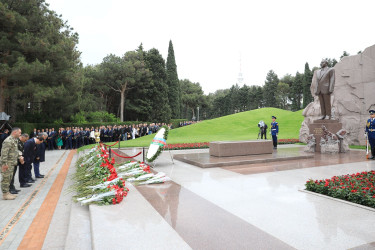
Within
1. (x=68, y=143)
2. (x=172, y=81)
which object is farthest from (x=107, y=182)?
(x=172, y=81)

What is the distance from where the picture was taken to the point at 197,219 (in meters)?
4.16

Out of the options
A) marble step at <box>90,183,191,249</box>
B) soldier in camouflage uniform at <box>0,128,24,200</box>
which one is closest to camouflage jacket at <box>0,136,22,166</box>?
soldier in camouflage uniform at <box>0,128,24,200</box>

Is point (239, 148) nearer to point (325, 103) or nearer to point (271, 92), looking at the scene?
point (325, 103)

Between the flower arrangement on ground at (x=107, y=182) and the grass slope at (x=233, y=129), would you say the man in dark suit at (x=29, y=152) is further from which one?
the grass slope at (x=233, y=129)

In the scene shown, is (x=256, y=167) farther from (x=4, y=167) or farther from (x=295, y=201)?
(x=4, y=167)

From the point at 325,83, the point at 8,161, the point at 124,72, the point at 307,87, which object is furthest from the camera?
the point at 307,87

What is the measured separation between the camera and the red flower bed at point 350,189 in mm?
4794

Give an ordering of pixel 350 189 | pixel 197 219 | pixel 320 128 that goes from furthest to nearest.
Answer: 1. pixel 320 128
2. pixel 350 189
3. pixel 197 219

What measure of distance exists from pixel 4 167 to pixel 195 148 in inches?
434

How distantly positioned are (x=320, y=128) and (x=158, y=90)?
33929 millimetres

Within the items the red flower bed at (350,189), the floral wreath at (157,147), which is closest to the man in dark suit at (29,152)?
the floral wreath at (157,147)

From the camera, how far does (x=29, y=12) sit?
1989cm

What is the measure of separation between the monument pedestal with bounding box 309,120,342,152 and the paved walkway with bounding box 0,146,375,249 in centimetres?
677

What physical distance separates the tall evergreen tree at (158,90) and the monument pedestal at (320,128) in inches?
1255
